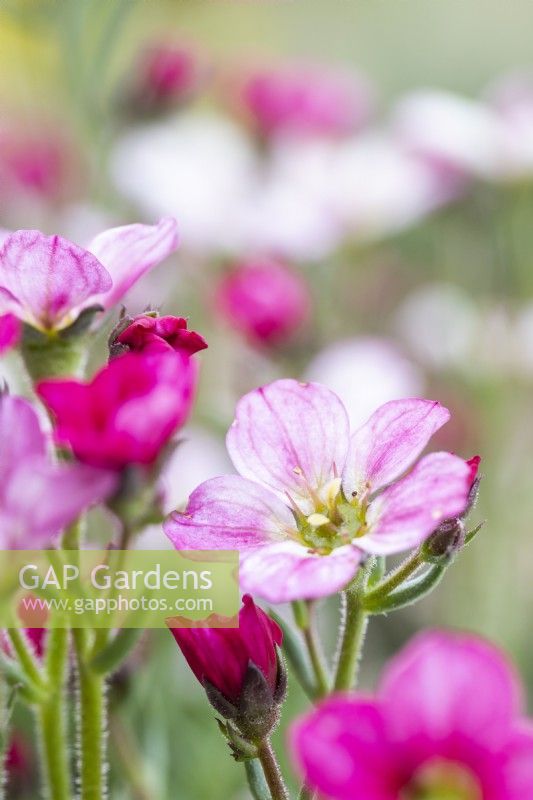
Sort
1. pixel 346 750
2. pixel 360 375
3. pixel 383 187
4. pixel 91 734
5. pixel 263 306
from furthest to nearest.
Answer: pixel 383 187, pixel 360 375, pixel 263 306, pixel 91 734, pixel 346 750

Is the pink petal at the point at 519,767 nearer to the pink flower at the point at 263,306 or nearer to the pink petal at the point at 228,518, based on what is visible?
the pink petal at the point at 228,518

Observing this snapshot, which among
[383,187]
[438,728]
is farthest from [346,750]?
[383,187]

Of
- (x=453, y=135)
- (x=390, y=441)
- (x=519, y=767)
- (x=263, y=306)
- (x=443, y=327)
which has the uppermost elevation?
(x=453, y=135)

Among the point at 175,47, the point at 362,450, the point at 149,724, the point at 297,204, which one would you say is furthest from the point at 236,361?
the point at 362,450

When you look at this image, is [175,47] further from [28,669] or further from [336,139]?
[28,669]

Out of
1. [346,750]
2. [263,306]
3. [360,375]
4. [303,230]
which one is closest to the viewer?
[346,750]

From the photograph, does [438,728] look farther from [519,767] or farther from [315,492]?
[315,492]

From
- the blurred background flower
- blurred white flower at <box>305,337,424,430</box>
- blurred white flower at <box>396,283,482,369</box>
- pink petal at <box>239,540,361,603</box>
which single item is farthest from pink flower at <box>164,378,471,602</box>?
blurred white flower at <box>396,283,482,369</box>
